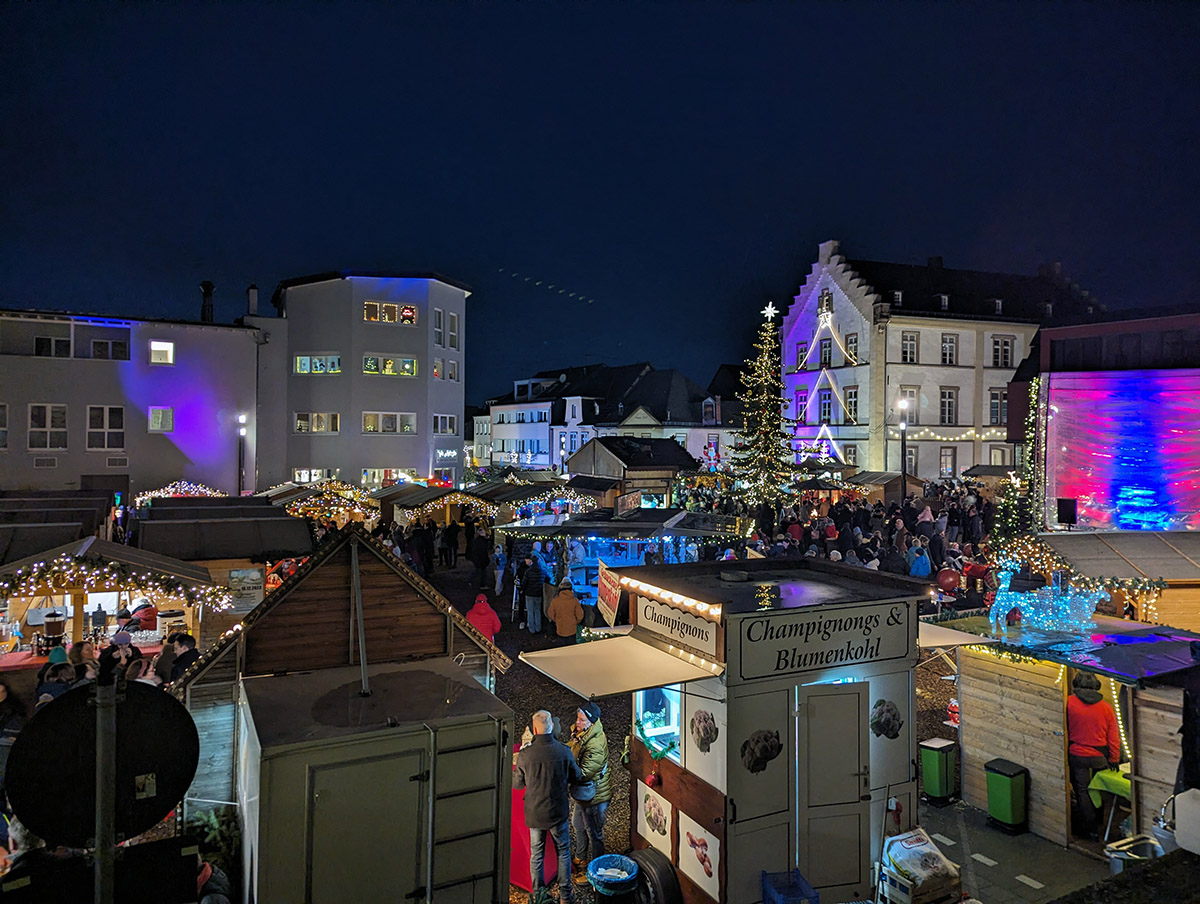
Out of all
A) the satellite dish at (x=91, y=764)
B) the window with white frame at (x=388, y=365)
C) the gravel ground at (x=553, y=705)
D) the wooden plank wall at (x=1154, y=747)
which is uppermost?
the window with white frame at (x=388, y=365)

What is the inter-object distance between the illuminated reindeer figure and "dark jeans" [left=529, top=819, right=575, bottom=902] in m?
5.33

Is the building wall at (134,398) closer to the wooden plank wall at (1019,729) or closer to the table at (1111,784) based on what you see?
the wooden plank wall at (1019,729)

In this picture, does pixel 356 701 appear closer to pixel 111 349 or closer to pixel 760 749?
pixel 760 749

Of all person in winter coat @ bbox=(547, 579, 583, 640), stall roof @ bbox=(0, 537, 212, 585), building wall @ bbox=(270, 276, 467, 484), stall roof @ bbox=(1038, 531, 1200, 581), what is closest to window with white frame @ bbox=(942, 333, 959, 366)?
building wall @ bbox=(270, 276, 467, 484)

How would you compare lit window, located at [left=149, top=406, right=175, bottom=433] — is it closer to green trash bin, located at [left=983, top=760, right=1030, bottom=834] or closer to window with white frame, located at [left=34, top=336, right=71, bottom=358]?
window with white frame, located at [left=34, top=336, right=71, bottom=358]

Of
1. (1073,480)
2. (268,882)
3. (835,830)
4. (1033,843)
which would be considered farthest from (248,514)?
(1073,480)

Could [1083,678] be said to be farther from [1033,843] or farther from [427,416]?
[427,416]

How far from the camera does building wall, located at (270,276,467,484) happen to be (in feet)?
114

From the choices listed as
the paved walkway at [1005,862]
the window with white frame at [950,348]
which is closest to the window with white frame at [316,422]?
→ the paved walkway at [1005,862]

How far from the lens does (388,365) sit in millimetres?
35219

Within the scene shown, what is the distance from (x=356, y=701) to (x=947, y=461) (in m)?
43.7

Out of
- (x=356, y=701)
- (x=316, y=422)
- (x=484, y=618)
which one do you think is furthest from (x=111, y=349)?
(x=356, y=701)

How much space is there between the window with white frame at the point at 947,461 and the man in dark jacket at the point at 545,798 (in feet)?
136

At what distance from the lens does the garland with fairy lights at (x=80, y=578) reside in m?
10.0
